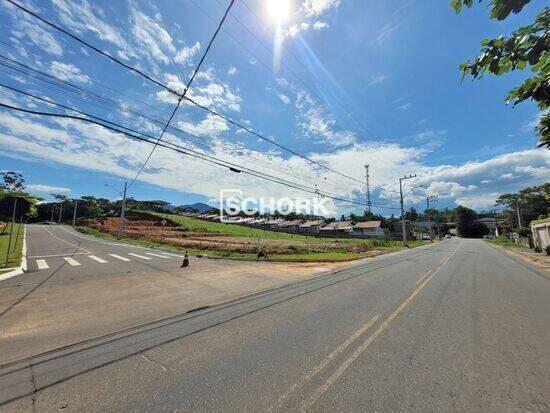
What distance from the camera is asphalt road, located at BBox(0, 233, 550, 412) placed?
3.31 meters

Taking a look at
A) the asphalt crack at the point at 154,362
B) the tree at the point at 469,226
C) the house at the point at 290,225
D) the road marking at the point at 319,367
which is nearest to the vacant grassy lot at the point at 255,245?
the road marking at the point at 319,367

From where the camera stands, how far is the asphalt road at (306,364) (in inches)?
130

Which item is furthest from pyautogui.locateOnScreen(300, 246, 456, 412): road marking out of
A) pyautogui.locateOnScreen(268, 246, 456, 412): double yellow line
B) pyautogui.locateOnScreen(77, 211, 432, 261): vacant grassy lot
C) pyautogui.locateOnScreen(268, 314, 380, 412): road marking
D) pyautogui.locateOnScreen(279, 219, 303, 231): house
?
pyautogui.locateOnScreen(279, 219, 303, 231): house

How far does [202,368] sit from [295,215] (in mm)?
118927

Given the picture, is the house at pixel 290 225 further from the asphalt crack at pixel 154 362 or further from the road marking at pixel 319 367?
the asphalt crack at pixel 154 362

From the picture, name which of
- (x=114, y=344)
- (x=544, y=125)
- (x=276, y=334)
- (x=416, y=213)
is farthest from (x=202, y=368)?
(x=416, y=213)

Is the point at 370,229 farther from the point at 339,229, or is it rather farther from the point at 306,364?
the point at 306,364

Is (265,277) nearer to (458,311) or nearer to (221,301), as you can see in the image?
(221,301)

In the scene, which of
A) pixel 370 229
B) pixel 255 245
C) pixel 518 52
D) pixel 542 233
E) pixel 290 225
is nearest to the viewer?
pixel 518 52

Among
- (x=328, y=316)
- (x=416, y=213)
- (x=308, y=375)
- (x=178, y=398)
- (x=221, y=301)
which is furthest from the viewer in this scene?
(x=416, y=213)

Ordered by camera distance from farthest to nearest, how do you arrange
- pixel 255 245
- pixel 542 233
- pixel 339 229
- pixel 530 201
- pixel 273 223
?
pixel 273 223, pixel 339 229, pixel 530 201, pixel 542 233, pixel 255 245

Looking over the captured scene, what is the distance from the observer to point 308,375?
3869 mm

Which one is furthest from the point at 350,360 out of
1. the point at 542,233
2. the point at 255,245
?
the point at 542,233

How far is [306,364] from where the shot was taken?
420 cm
